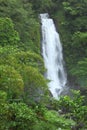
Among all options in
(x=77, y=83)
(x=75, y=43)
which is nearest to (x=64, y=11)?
(x=75, y=43)

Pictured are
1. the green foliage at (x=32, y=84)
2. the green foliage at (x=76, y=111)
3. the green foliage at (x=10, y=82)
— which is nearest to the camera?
the green foliage at (x=76, y=111)

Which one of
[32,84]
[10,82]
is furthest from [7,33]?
[10,82]

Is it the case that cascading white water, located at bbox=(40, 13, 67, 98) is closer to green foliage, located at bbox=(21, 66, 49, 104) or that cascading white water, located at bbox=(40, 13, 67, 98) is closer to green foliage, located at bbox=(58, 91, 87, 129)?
green foliage, located at bbox=(21, 66, 49, 104)

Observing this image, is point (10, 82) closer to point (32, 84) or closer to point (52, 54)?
point (32, 84)

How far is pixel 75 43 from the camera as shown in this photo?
23234 mm

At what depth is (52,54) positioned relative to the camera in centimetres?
2238

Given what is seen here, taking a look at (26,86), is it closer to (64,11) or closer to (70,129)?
(70,129)

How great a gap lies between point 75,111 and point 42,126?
1008mm

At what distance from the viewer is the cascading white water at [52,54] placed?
70.0 feet

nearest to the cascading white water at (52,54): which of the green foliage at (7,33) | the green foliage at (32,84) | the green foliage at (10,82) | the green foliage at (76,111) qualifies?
the green foliage at (7,33)

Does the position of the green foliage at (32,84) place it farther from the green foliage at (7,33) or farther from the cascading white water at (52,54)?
the cascading white water at (52,54)

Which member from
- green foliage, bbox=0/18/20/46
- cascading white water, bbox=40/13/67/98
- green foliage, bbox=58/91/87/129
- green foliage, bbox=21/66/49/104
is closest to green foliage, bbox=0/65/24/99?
green foliage, bbox=21/66/49/104

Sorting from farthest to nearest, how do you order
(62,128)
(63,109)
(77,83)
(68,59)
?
(68,59) < (77,83) < (63,109) < (62,128)

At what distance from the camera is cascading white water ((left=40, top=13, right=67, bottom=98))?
2133cm
